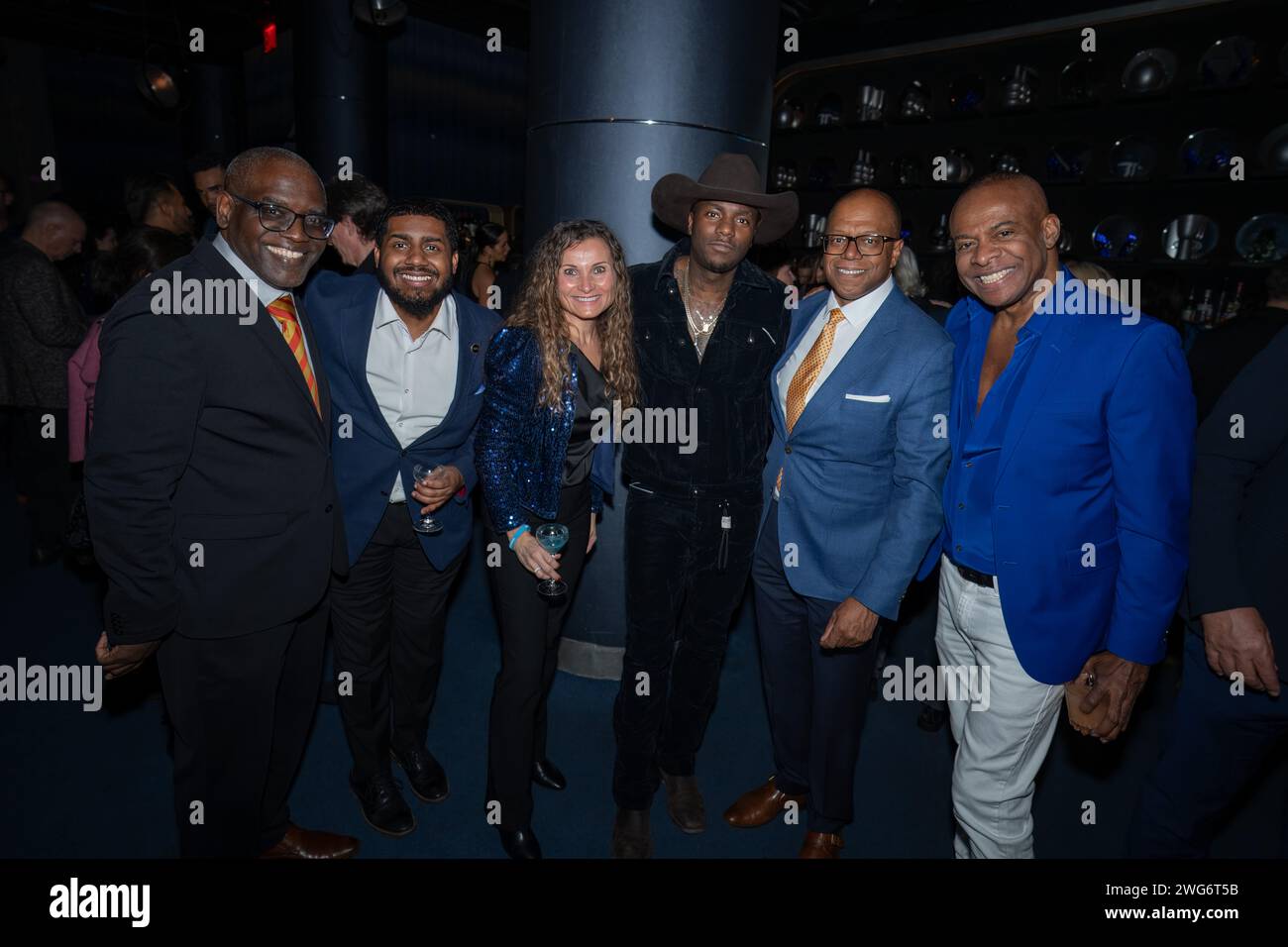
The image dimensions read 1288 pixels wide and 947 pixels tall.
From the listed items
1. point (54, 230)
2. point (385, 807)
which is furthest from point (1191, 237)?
point (54, 230)

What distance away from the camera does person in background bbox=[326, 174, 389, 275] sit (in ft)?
10.0

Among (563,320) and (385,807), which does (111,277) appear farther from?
(385,807)

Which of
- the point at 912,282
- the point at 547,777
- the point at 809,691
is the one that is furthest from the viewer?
the point at 912,282

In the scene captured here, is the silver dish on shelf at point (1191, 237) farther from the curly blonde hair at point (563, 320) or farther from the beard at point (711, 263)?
the curly blonde hair at point (563, 320)

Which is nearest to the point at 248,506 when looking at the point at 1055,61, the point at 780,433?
the point at 780,433

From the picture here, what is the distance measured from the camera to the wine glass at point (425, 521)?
2.46 m

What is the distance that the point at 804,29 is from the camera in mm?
7461

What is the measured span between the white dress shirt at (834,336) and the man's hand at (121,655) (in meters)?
1.94

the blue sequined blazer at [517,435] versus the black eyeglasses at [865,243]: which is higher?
the black eyeglasses at [865,243]

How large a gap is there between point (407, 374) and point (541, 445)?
59 centimetres


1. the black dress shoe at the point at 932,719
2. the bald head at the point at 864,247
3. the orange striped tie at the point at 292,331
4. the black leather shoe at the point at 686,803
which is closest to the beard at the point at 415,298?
the orange striped tie at the point at 292,331

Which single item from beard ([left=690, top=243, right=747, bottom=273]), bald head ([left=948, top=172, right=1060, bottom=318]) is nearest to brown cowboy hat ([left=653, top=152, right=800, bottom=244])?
beard ([left=690, top=243, right=747, bottom=273])

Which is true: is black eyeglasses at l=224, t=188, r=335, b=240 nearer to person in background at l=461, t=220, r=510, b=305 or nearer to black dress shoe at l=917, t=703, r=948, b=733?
black dress shoe at l=917, t=703, r=948, b=733

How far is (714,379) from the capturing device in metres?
2.55
